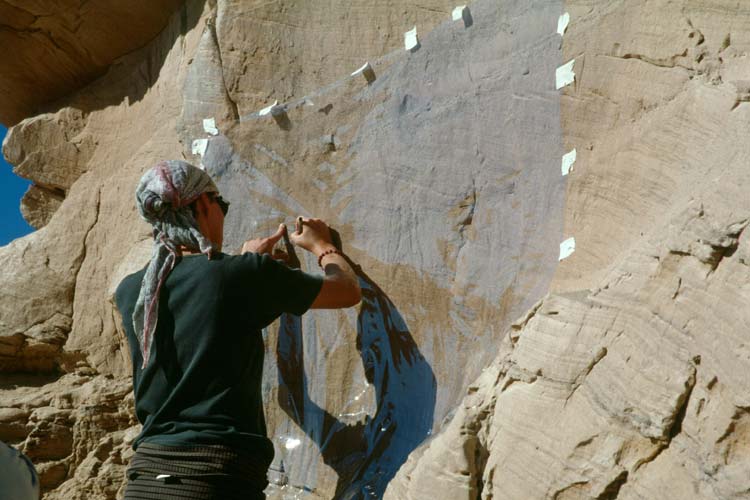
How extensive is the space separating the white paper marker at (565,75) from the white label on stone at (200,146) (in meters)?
1.13

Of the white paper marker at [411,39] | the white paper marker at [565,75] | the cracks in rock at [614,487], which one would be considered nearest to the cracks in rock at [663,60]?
the white paper marker at [565,75]

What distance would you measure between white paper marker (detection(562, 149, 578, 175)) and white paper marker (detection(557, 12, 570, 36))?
337 mm

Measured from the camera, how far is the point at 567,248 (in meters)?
2.39

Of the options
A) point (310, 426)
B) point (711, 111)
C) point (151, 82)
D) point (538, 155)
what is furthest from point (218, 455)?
point (151, 82)

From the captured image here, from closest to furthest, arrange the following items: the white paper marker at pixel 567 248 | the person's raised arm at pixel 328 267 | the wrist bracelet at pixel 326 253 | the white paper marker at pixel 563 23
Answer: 1. the person's raised arm at pixel 328 267
2. the white paper marker at pixel 567 248
3. the white paper marker at pixel 563 23
4. the wrist bracelet at pixel 326 253

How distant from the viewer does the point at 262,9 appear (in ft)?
9.70

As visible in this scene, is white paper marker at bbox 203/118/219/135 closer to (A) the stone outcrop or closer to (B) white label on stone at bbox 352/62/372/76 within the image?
(B) white label on stone at bbox 352/62/372/76

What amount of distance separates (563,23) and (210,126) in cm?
115

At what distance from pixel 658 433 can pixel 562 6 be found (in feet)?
4.11

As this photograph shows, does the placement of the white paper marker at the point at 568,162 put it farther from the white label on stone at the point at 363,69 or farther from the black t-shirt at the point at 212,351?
the black t-shirt at the point at 212,351

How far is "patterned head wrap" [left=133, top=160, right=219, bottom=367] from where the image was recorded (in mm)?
2041

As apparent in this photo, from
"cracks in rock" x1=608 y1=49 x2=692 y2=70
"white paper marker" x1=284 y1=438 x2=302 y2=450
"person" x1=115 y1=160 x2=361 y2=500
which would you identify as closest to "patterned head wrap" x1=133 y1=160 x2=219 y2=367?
"person" x1=115 y1=160 x2=361 y2=500

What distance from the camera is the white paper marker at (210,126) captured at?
293 cm

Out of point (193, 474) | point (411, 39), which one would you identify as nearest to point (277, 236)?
point (411, 39)
